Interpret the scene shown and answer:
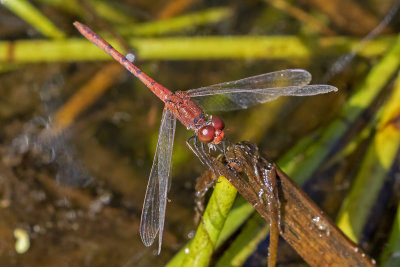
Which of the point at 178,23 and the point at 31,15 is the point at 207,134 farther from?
the point at 178,23

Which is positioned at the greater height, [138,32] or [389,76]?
[138,32]

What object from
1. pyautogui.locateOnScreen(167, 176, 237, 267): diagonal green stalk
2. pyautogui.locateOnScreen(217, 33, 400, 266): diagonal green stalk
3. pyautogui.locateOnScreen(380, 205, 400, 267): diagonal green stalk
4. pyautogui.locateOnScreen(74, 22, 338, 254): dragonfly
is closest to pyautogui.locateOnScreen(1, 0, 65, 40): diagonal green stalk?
pyautogui.locateOnScreen(74, 22, 338, 254): dragonfly

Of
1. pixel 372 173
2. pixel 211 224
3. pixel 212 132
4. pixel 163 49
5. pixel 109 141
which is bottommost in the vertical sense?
→ pixel 372 173

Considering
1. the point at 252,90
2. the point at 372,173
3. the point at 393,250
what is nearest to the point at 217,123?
the point at 252,90

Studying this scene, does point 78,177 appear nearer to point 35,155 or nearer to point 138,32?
point 35,155

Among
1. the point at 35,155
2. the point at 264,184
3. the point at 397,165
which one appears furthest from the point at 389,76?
the point at 35,155

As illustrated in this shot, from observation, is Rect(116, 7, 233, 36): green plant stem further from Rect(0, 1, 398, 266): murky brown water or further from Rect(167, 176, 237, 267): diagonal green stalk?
Rect(167, 176, 237, 267): diagonal green stalk

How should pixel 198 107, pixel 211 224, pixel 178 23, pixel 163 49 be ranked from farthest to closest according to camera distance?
pixel 178 23, pixel 163 49, pixel 198 107, pixel 211 224

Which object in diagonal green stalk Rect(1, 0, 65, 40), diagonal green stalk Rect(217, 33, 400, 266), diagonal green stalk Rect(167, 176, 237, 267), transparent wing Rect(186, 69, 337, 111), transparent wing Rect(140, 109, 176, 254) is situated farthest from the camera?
diagonal green stalk Rect(1, 0, 65, 40)
